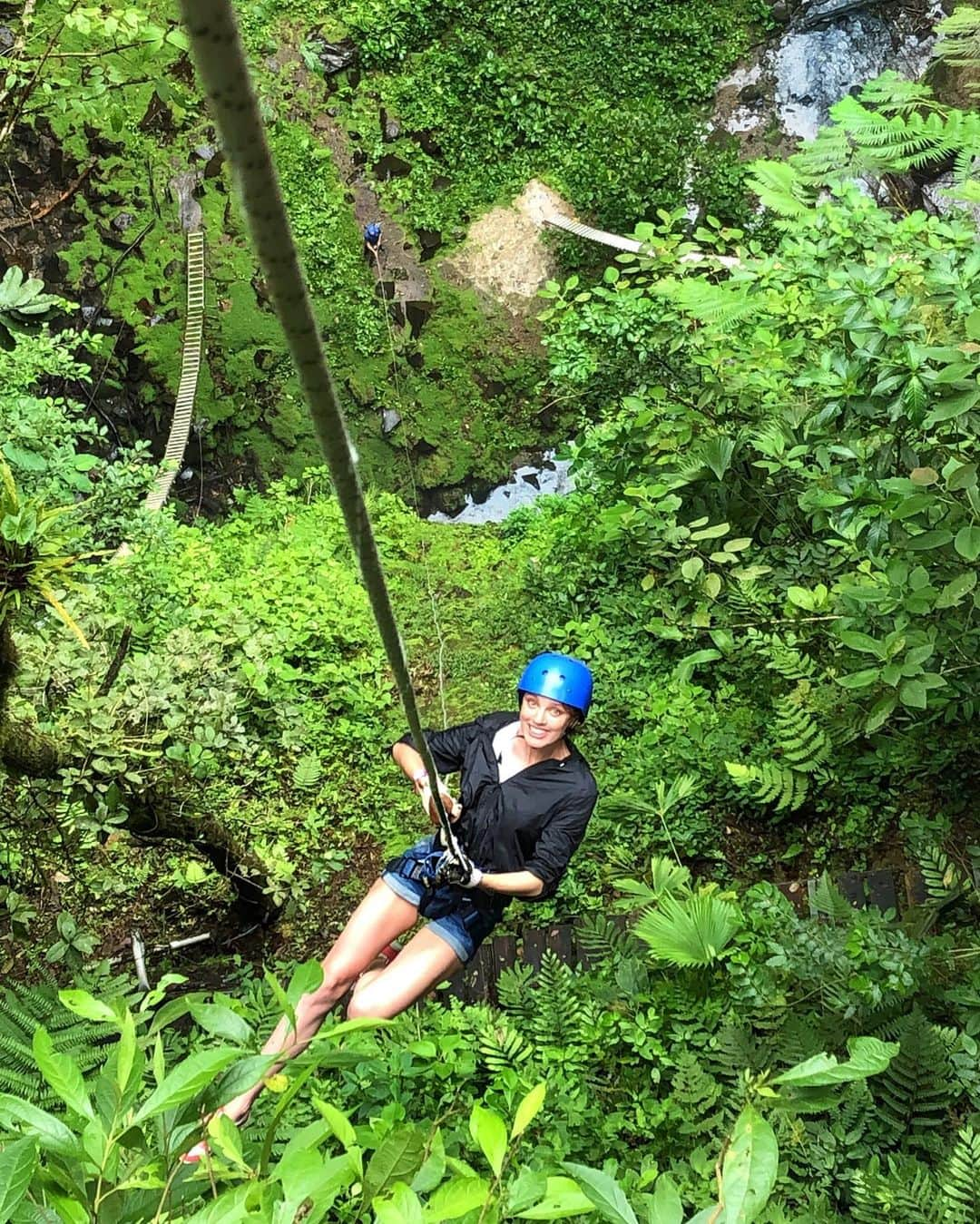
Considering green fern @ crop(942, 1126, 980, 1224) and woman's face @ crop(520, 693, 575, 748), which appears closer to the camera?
green fern @ crop(942, 1126, 980, 1224)

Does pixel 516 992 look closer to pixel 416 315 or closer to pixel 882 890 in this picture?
pixel 882 890

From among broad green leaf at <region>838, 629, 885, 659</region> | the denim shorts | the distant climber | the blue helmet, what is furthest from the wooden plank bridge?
the distant climber

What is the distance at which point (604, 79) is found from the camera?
8.94m

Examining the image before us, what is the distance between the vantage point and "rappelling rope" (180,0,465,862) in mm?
430

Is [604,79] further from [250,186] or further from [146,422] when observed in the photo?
[250,186]

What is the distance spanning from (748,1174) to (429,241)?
357 inches

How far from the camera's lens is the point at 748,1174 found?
3.29 feet

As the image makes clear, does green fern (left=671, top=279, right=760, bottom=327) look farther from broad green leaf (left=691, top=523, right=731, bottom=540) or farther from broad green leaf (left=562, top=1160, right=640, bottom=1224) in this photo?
broad green leaf (left=562, top=1160, right=640, bottom=1224)

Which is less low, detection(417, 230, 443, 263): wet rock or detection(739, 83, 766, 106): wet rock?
detection(739, 83, 766, 106): wet rock

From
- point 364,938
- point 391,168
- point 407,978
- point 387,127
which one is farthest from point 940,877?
point 387,127

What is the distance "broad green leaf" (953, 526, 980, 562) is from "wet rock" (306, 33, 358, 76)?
28.0ft

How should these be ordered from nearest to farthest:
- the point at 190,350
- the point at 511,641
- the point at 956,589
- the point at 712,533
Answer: the point at 956,589
the point at 712,533
the point at 511,641
the point at 190,350

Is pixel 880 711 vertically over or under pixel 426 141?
under

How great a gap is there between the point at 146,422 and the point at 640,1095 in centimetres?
728
